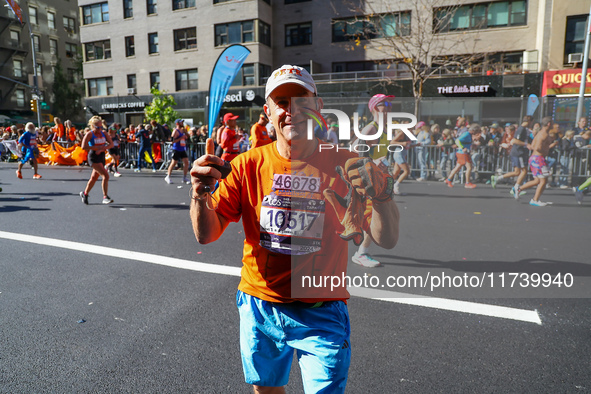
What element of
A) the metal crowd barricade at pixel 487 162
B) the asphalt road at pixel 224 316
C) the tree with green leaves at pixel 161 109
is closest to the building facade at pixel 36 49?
the tree with green leaves at pixel 161 109

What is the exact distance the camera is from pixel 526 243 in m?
6.16

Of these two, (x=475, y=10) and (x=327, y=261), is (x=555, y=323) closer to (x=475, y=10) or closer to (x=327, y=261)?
(x=327, y=261)

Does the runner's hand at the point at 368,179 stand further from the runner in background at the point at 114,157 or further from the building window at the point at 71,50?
the building window at the point at 71,50

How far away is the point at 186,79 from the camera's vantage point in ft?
111

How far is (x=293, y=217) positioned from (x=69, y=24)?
61.3 m

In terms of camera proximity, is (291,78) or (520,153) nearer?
(291,78)

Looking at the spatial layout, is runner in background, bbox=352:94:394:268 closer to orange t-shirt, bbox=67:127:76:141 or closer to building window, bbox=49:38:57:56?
orange t-shirt, bbox=67:127:76:141

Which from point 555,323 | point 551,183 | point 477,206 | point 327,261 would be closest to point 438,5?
point 551,183

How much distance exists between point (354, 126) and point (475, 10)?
96.6 feet

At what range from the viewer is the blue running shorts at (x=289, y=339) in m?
1.75

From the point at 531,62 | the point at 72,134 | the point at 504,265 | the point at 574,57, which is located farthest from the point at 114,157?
the point at 531,62

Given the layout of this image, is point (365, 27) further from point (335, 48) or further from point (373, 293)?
point (373, 293)

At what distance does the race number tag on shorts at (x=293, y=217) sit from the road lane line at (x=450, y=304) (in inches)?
97.5

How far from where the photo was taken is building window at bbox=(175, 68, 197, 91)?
110 feet
